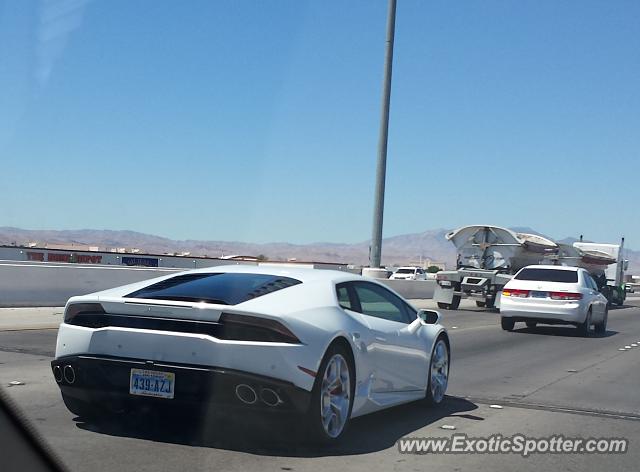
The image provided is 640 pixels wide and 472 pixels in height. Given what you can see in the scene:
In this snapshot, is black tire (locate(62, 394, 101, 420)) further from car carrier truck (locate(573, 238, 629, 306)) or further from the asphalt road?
car carrier truck (locate(573, 238, 629, 306))

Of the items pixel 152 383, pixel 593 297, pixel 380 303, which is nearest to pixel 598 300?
pixel 593 297

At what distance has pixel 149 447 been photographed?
6.32 meters

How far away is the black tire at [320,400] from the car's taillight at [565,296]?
13.5 meters

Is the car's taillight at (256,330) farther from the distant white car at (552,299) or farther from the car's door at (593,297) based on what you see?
the car's door at (593,297)

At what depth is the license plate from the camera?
6.24 meters

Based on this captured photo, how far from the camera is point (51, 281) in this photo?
19.7m

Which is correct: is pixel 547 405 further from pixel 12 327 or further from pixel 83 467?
pixel 12 327

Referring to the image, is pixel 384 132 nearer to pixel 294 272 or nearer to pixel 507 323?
pixel 507 323

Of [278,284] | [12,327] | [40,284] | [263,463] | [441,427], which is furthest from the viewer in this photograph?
[40,284]

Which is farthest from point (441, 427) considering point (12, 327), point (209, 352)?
point (12, 327)

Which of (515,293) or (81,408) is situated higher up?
(515,293)

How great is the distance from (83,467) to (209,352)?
1.15m

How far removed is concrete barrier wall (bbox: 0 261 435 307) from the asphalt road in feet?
18.1

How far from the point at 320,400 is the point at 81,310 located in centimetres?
201
